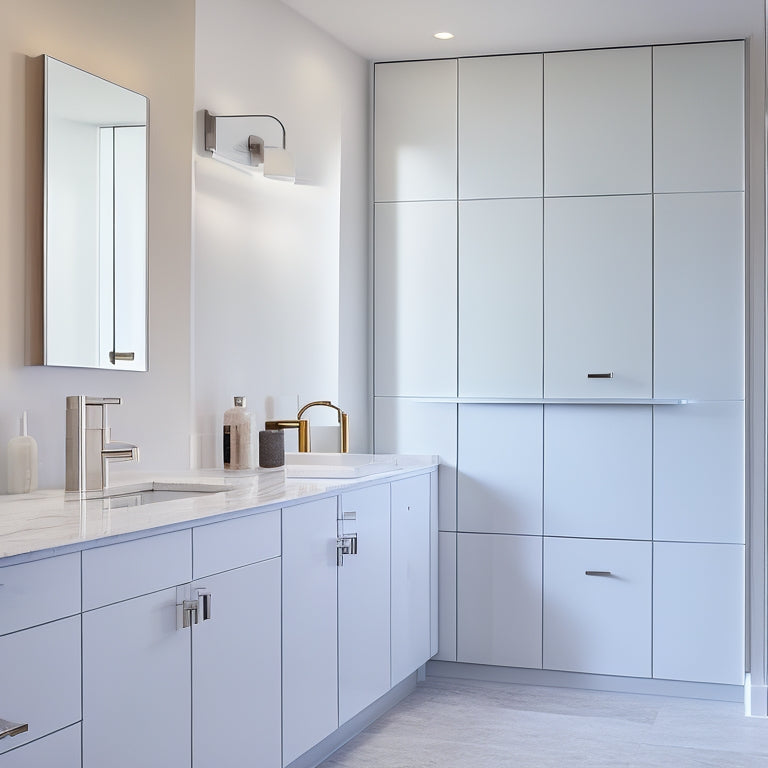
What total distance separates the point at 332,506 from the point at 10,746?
1411 mm

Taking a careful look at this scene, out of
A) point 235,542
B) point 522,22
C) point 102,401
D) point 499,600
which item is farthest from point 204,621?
point 522,22

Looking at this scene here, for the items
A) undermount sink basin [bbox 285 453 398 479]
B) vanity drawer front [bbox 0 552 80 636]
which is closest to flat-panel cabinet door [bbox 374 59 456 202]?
undermount sink basin [bbox 285 453 398 479]

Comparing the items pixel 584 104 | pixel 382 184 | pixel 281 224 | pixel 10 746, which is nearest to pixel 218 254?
pixel 281 224

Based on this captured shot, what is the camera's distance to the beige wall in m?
2.46

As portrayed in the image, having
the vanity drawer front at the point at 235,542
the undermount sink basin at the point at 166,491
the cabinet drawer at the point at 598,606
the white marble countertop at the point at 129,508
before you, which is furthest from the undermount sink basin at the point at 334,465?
the cabinet drawer at the point at 598,606

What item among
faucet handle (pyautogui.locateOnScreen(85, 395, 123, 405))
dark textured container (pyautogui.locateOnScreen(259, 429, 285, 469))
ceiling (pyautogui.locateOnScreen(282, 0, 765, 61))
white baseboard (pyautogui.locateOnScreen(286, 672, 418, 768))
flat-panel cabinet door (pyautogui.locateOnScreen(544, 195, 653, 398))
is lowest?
white baseboard (pyautogui.locateOnScreen(286, 672, 418, 768))

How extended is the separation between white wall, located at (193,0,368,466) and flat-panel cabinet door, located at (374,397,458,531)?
0.30 ft

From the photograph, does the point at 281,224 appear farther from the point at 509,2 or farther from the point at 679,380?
the point at 679,380

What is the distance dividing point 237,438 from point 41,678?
5.17 feet

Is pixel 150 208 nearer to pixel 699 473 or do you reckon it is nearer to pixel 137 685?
pixel 137 685

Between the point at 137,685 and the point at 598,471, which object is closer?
the point at 137,685

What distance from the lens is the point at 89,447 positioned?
8.42 ft

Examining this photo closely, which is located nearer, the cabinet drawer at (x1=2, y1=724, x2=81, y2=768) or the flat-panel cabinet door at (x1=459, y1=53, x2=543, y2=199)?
the cabinet drawer at (x1=2, y1=724, x2=81, y2=768)

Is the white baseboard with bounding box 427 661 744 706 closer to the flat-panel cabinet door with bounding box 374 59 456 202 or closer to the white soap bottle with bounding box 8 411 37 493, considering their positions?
the flat-panel cabinet door with bounding box 374 59 456 202
